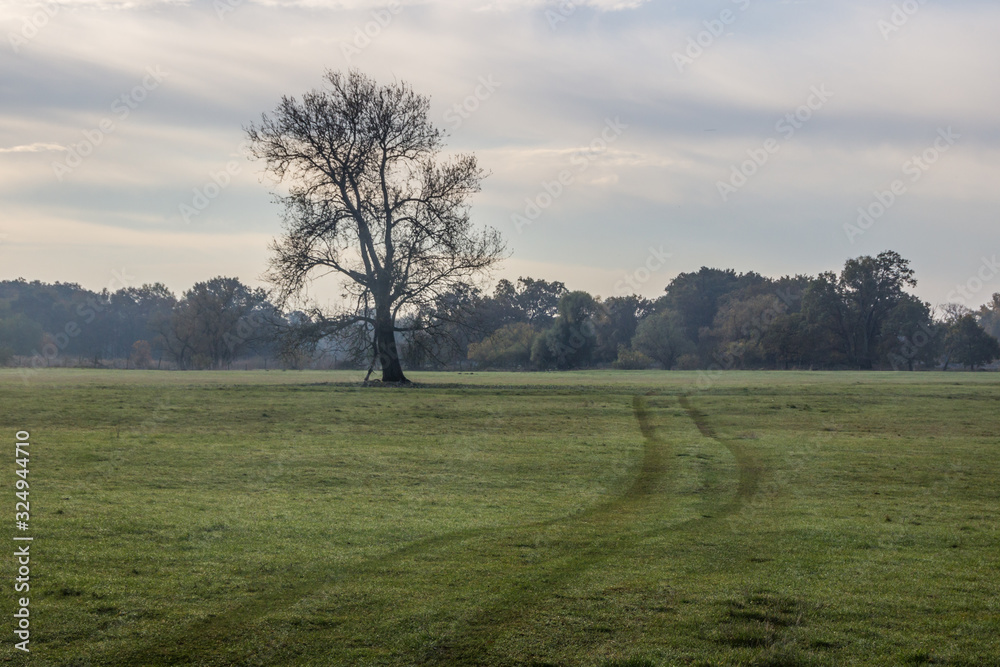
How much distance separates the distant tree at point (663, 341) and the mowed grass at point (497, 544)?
84.1 meters

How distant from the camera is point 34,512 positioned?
1518 centimetres

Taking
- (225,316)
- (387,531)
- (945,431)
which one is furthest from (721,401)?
(225,316)

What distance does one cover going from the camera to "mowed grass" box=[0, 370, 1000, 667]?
30.2ft

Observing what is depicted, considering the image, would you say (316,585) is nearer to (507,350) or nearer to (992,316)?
(507,350)

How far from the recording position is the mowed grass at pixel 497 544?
9.20 m

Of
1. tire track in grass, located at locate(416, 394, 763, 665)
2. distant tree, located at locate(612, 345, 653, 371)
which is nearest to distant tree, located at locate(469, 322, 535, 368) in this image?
distant tree, located at locate(612, 345, 653, 371)

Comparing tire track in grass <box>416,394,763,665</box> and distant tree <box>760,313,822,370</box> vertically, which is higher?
distant tree <box>760,313,822,370</box>

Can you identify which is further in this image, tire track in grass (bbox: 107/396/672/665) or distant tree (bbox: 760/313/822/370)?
distant tree (bbox: 760/313/822/370)

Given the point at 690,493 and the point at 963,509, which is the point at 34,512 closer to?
the point at 690,493

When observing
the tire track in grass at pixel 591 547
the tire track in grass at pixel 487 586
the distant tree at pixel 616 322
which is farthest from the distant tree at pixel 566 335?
the tire track in grass at pixel 487 586

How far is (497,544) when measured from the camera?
14.1m

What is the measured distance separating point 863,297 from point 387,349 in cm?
8589

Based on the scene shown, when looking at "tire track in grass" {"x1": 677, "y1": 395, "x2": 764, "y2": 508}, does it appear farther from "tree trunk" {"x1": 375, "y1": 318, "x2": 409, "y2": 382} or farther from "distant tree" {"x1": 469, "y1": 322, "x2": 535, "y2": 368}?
"distant tree" {"x1": 469, "y1": 322, "x2": 535, "y2": 368}

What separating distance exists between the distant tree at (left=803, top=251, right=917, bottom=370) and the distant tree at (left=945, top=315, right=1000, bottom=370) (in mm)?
8415
